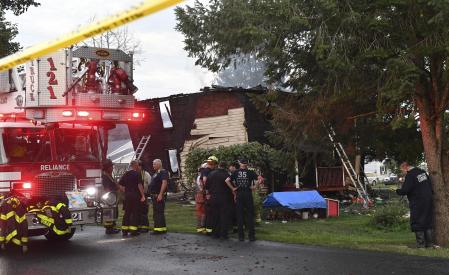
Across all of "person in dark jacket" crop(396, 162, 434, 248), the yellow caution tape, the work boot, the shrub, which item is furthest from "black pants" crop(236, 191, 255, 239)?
the yellow caution tape

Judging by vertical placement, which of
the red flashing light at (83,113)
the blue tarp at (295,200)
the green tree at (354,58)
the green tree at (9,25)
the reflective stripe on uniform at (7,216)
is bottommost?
the blue tarp at (295,200)

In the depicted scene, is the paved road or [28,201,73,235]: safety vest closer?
the paved road

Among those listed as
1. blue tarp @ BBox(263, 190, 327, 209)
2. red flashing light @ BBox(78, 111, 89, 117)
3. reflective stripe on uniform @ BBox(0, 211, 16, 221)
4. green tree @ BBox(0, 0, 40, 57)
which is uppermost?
green tree @ BBox(0, 0, 40, 57)

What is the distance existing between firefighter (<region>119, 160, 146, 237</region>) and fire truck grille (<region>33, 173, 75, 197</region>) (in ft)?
5.95

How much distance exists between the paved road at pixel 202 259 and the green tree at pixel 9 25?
1449 centimetres

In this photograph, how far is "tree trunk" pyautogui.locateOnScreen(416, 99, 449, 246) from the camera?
10.7 metres

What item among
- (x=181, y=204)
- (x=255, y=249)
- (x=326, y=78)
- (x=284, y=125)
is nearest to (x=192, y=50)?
(x=284, y=125)

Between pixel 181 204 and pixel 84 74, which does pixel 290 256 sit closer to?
pixel 84 74

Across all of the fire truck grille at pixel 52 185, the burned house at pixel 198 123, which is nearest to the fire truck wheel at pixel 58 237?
the fire truck grille at pixel 52 185

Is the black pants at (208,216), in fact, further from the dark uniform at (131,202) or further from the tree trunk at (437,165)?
the tree trunk at (437,165)

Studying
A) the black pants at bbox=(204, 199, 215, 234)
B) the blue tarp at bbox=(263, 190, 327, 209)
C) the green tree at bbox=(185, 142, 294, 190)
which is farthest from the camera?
the green tree at bbox=(185, 142, 294, 190)

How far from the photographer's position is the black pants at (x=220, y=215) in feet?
37.7

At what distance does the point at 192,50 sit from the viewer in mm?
12984

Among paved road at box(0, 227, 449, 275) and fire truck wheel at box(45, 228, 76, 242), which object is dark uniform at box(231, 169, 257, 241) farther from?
fire truck wheel at box(45, 228, 76, 242)
